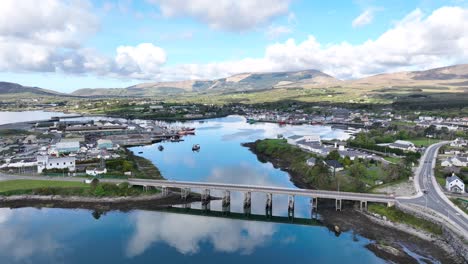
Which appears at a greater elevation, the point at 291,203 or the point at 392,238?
the point at 291,203

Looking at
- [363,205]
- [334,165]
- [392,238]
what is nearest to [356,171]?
[334,165]

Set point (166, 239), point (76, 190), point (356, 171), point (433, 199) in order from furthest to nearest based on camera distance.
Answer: point (356, 171)
point (76, 190)
point (433, 199)
point (166, 239)

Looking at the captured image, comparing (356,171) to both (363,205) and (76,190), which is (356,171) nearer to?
(363,205)

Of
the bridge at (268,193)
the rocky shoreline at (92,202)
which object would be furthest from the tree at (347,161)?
the rocky shoreline at (92,202)

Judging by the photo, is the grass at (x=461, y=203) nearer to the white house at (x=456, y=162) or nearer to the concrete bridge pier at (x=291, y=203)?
the concrete bridge pier at (x=291, y=203)

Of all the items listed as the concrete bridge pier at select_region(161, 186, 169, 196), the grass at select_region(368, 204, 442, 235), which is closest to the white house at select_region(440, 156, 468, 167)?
the grass at select_region(368, 204, 442, 235)

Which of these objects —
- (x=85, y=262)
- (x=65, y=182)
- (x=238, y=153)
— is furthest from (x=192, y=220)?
(x=238, y=153)

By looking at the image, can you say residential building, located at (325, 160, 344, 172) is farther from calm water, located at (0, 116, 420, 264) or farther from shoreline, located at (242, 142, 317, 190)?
calm water, located at (0, 116, 420, 264)
